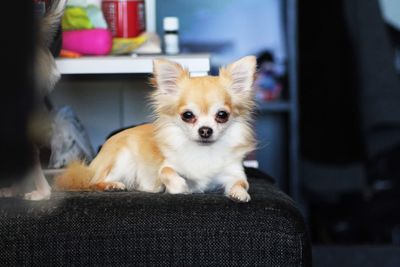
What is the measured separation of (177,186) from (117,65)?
56 centimetres

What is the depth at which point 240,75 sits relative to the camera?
139 centimetres

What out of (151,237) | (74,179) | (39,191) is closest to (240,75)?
(74,179)

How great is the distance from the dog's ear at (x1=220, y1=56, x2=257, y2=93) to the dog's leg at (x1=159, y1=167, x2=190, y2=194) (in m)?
0.20

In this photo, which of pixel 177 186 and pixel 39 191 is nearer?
pixel 39 191

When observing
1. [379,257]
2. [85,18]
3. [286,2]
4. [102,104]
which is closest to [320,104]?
[286,2]

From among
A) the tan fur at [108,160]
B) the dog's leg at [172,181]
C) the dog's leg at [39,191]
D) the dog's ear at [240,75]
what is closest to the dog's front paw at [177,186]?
the dog's leg at [172,181]

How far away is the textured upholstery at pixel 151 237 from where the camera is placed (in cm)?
97

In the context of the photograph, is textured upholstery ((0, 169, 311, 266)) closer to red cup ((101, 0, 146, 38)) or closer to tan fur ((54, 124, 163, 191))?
tan fur ((54, 124, 163, 191))

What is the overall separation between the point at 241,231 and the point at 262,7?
2.04m

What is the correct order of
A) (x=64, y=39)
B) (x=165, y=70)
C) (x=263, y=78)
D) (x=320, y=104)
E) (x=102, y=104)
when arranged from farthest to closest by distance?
(x=263, y=78)
(x=320, y=104)
(x=102, y=104)
(x=64, y=39)
(x=165, y=70)

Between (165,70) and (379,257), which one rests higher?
(165,70)

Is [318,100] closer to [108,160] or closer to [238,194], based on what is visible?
[108,160]

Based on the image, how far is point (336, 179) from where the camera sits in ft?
8.46

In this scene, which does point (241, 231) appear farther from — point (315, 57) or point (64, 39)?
point (315, 57)
